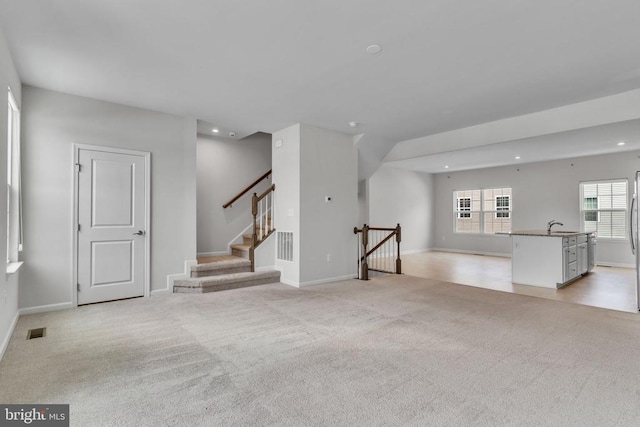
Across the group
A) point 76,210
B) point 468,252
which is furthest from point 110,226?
point 468,252

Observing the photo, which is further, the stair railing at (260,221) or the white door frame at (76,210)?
the stair railing at (260,221)

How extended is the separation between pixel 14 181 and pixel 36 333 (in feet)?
5.67

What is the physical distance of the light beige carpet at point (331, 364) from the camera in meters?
1.95

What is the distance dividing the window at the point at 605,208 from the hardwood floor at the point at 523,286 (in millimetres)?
979

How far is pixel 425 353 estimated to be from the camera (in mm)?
2764

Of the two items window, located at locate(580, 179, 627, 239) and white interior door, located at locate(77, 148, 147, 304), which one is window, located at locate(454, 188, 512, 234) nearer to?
window, located at locate(580, 179, 627, 239)

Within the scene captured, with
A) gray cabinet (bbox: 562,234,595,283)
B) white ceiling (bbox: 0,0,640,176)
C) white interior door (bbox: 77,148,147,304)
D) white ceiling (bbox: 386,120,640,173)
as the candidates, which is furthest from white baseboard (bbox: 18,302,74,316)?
gray cabinet (bbox: 562,234,595,283)

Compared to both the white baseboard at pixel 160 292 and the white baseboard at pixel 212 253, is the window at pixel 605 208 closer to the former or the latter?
the white baseboard at pixel 212 253

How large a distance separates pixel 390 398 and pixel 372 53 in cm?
289

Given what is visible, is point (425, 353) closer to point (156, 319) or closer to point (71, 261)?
point (156, 319)

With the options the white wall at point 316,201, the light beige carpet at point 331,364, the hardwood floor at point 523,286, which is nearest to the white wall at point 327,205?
the white wall at point 316,201

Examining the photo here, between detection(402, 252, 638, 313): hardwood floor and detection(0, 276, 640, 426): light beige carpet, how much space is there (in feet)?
2.57

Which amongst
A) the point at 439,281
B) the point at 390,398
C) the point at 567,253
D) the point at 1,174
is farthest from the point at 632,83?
the point at 1,174

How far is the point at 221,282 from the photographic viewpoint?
16.5ft
